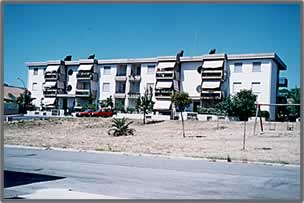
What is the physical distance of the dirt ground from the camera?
7902mm

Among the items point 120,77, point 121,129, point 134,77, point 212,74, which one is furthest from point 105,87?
point 121,129

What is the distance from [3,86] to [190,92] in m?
11.0

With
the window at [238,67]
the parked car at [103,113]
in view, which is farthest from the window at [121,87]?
the window at [238,67]

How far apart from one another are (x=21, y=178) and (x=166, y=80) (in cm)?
1194

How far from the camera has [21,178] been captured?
4.93 meters

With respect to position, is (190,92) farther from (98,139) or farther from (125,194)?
(125,194)

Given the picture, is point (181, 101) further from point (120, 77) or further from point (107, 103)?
point (120, 77)

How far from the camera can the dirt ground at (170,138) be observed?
7.90 m

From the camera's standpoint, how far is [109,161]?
6.97 meters

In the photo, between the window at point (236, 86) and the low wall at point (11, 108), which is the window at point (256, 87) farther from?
the low wall at point (11, 108)

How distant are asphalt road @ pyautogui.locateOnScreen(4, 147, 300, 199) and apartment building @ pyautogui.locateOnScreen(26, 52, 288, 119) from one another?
8.09 ft

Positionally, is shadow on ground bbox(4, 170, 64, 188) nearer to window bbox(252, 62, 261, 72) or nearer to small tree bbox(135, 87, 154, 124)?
window bbox(252, 62, 261, 72)

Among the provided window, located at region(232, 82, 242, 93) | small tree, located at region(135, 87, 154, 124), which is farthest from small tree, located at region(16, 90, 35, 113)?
window, located at region(232, 82, 242, 93)

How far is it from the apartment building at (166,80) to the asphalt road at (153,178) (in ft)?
8.09
